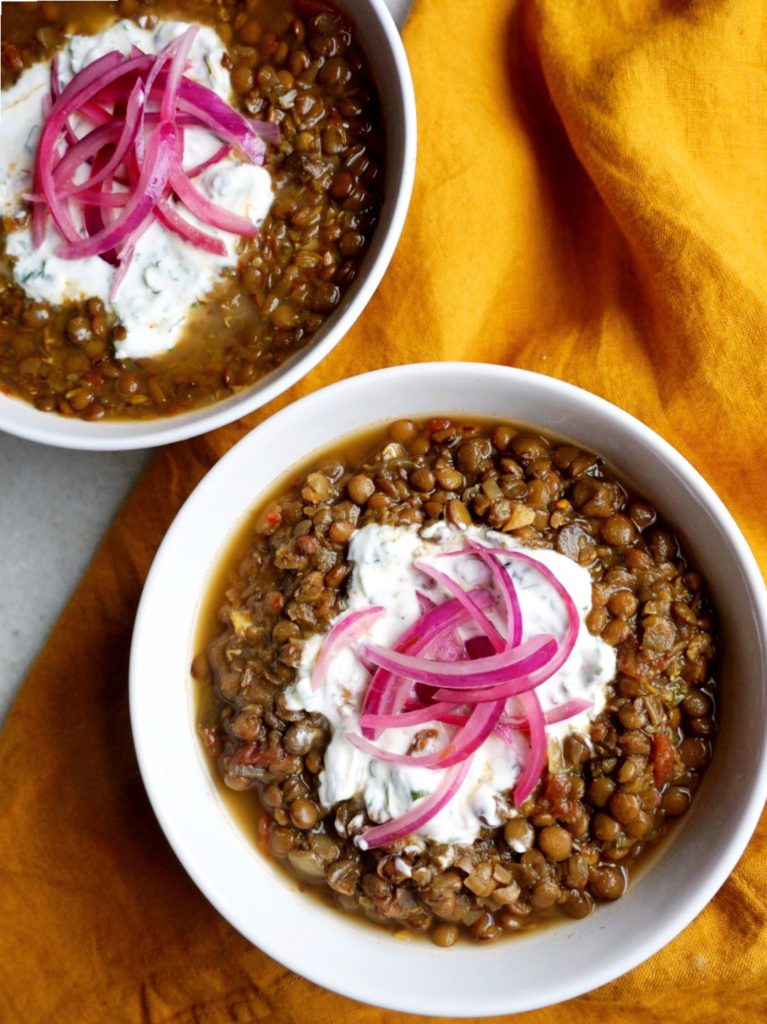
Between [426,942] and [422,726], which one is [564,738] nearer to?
[422,726]

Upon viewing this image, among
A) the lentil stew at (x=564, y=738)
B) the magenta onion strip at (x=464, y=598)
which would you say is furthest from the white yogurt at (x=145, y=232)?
the magenta onion strip at (x=464, y=598)

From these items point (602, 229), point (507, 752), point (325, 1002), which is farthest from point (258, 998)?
point (602, 229)

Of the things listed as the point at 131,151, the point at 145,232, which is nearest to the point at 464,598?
the point at 145,232

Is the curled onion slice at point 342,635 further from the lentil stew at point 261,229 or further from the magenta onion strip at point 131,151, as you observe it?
the magenta onion strip at point 131,151

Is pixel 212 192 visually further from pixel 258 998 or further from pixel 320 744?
pixel 258 998

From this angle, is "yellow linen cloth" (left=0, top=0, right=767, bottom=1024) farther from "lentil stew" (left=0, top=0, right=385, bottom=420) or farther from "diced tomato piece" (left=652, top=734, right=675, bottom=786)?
A: "diced tomato piece" (left=652, top=734, right=675, bottom=786)

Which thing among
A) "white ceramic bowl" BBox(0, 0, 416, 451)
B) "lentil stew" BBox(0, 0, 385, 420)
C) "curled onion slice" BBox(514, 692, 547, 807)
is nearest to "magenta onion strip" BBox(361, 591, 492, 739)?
"curled onion slice" BBox(514, 692, 547, 807)
